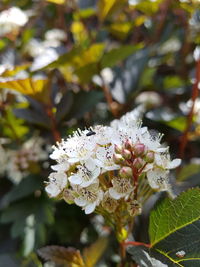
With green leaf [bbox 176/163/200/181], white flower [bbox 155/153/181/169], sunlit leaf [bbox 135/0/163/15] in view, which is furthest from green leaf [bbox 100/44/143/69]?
white flower [bbox 155/153/181/169]

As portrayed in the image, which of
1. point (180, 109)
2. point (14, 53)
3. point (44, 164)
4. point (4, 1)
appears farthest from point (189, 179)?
point (4, 1)

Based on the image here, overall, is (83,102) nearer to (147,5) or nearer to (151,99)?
(147,5)

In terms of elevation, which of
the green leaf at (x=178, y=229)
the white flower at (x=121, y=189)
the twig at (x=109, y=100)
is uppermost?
the white flower at (x=121, y=189)

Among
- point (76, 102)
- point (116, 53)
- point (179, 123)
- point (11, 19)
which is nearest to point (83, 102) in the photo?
point (76, 102)

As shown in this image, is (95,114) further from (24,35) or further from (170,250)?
(170,250)

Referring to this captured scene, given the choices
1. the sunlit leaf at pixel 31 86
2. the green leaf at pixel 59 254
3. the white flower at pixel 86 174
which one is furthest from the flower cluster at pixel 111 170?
the sunlit leaf at pixel 31 86

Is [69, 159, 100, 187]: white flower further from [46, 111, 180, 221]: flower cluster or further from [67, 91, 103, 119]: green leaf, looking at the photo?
[67, 91, 103, 119]: green leaf

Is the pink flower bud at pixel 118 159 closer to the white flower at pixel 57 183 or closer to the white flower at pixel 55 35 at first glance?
the white flower at pixel 57 183
